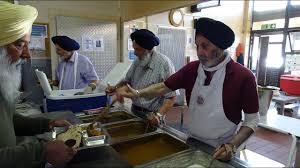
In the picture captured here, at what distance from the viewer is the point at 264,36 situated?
6461 millimetres

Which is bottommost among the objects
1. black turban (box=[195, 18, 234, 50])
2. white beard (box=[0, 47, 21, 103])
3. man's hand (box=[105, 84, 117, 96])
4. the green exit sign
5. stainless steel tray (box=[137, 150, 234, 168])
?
stainless steel tray (box=[137, 150, 234, 168])

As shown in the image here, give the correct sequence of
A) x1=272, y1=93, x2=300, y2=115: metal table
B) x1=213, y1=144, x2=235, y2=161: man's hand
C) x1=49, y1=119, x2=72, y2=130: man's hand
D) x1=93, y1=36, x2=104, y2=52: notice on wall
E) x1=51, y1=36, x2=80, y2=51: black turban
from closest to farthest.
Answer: x1=213, y1=144, x2=235, y2=161: man's hand → x1=49, y1=119, x2=72, y2=130: man's hand → x1=51, y1=36, x2=80, y2=51: black turban → x1=93, y1=36, x2=104, y2=52: notice on wall → x1=272, y1=93, x2=300, y2=115: metal table

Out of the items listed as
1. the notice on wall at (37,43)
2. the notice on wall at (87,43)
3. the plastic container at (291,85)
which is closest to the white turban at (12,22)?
the notice on wall at (37,43)

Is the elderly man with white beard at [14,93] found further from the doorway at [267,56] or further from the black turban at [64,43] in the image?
the doorway at [267,56]

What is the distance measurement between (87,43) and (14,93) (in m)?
2.25

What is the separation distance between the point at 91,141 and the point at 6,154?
37cm

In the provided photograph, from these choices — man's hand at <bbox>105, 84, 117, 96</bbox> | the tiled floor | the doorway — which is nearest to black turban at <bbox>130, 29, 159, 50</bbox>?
man's hand at <bbox>105, 84, 117, 96</bbox>

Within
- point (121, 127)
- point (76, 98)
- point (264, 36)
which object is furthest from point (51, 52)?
point (264, 36)

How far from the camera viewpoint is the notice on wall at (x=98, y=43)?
327cm

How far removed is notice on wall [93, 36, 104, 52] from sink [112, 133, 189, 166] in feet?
7.60

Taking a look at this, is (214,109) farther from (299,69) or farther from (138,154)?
(299,69)

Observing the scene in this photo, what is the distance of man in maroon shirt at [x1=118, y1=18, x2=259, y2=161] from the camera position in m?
1.13

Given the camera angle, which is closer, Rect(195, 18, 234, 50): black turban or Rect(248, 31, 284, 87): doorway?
Rect(195, 18, 234, 50): black turban

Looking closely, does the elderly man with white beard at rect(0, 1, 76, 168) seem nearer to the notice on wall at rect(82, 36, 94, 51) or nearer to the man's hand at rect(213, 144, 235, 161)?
the man's hand at rect(213, 144, 235, 161)
